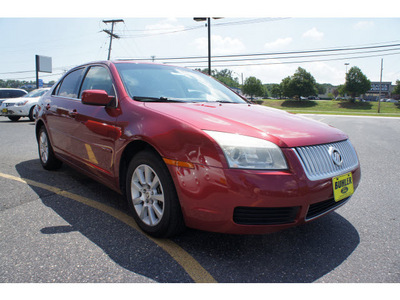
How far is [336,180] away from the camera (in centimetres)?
211

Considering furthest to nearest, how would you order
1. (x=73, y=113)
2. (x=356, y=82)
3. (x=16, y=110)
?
(x=356, y=82) → (x=16, y=110) → (x=73, y=113)

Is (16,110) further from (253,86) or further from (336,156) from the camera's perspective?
(253,86)

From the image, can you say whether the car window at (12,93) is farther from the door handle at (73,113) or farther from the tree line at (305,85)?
the tree line at (305,85)

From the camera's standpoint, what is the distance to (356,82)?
5994 centimetres

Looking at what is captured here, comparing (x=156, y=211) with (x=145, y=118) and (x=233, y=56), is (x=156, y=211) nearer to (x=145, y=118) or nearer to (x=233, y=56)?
(x=145, y=118)

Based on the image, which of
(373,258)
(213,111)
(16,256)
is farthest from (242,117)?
(16,256)

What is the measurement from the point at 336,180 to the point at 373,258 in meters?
0.62

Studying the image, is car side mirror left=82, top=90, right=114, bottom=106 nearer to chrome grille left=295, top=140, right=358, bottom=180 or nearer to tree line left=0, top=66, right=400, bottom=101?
chrome grille left=295, top=140, right=358, bottom=180

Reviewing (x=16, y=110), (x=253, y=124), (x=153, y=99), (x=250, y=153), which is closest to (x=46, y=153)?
(x=153, y=99)

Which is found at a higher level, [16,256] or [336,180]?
[336,180]

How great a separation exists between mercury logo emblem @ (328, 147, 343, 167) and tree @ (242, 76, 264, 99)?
80.5 meters

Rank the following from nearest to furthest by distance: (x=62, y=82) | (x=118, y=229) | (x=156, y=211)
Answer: (x=156, y=211) < (x=118, y=229) < (x=62, y=82)

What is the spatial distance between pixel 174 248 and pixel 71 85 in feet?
8.87
